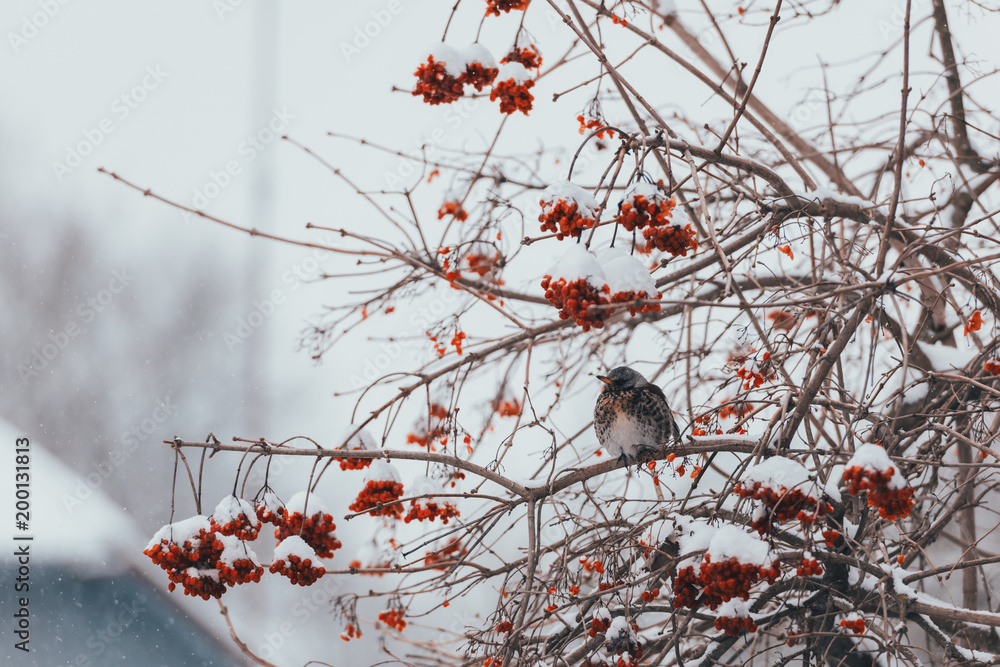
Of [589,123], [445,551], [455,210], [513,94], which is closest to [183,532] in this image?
[445,551]

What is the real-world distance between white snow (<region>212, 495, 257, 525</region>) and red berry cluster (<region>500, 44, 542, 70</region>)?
1.16 metres

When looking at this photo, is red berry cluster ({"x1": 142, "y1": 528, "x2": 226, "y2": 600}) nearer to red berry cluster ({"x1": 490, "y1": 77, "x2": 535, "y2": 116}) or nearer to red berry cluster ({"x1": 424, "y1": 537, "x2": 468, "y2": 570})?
red berry cluster ({"x1": 424, "y1": 537, "x2": 468, "y2": 570})

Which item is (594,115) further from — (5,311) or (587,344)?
(5,311)

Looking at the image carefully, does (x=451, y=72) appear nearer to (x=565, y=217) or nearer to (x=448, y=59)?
(x=448, y=59)

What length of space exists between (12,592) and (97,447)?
2.59ft

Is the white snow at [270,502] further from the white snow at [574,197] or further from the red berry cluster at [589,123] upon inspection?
the red berry cluster at [589,123]

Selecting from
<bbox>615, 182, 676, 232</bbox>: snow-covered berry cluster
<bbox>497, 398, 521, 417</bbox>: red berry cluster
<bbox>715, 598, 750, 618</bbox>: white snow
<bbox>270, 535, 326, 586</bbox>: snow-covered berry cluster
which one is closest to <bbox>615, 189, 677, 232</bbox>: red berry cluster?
<bbox>615, 182, 676, 232</bbox>: snow-covered berry cluster

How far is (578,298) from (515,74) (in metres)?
0.77

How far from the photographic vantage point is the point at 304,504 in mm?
1457

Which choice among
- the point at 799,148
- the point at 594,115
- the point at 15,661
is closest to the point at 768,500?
the point at 594,115

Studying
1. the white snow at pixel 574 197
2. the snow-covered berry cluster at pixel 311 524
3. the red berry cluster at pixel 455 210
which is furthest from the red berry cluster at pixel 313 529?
the red berry cluster at pixel 455 210

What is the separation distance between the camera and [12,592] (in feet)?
8.20

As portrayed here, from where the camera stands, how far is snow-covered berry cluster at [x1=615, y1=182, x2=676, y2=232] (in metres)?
1.12

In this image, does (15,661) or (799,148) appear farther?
(799,148)
